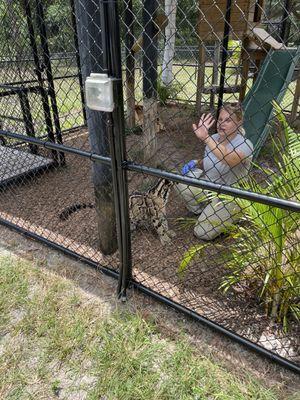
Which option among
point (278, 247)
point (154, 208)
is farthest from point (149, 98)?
point (278, 247)

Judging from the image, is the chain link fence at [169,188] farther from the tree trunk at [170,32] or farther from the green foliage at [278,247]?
the tree trunk at [170,32]

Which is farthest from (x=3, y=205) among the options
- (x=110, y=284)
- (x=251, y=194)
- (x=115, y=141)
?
(x=251, y=194)

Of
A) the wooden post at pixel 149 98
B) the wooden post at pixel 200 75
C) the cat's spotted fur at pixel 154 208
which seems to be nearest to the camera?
the cat's spotted fur at pixel 154 208

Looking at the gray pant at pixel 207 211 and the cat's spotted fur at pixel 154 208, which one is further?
the cat's spotted fur at pixel 154 208

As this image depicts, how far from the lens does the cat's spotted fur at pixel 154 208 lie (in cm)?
292

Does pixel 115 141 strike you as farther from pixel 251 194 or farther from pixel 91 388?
pixel 91 388

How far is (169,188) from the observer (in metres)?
2.96

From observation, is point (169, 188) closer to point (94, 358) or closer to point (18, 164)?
point (94, 358)

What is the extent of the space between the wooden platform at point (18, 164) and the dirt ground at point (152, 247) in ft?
0.41

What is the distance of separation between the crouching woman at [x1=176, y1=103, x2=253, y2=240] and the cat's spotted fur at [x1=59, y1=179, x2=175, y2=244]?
9.4 inches

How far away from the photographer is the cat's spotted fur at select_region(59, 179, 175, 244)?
9.58 feet

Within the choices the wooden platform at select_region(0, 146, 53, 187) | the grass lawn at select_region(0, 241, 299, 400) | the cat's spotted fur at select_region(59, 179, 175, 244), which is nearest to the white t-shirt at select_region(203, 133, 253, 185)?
the cat's spotted fur at select_region(59, 179, 175, 244)

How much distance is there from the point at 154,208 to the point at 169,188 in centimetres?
23

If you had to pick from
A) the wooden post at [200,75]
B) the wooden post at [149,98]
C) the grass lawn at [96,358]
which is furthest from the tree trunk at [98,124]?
the wooden post at [200,75]
